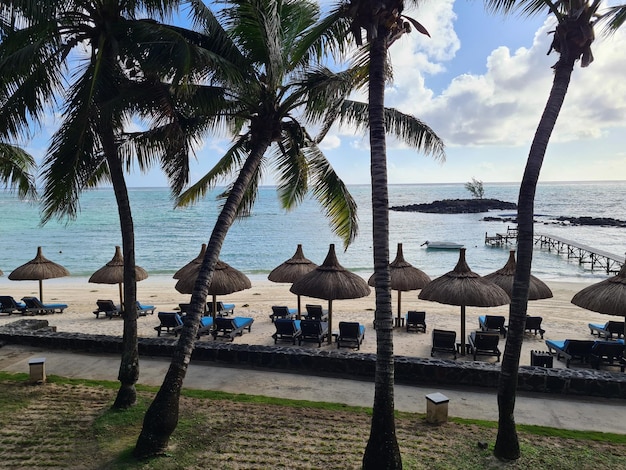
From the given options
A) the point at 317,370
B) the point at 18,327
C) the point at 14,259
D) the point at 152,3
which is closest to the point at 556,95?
the point at 152,3

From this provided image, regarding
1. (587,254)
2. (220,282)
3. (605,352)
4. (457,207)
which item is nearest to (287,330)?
(220,282)

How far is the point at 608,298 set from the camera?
30.1ft

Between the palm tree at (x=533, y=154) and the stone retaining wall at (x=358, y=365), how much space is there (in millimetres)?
2646

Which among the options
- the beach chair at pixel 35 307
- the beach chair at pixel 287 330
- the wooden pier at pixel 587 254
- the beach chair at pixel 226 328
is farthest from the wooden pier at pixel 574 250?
the beach chair at pixel 35 307

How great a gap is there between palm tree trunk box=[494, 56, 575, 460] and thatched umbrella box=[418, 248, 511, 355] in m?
4.60

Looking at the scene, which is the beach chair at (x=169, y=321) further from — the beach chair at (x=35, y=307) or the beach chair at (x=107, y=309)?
the beach chair at (x=35, y=307)

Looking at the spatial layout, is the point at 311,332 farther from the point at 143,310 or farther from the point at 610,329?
the point at 610,329

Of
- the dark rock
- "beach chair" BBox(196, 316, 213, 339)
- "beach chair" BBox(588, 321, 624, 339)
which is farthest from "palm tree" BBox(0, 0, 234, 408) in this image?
the dark rock

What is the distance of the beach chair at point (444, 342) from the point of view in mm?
10188

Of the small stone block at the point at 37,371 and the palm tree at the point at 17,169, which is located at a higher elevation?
the palm tree at the point at 17,169

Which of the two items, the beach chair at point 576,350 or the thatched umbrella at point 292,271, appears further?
the thatched umbrella at point 292,271

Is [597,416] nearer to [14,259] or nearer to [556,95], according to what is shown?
[556,95]

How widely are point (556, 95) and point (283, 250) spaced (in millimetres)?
36990

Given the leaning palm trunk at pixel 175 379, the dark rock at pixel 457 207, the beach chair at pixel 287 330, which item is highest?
the dark rock at pixel 457 207
